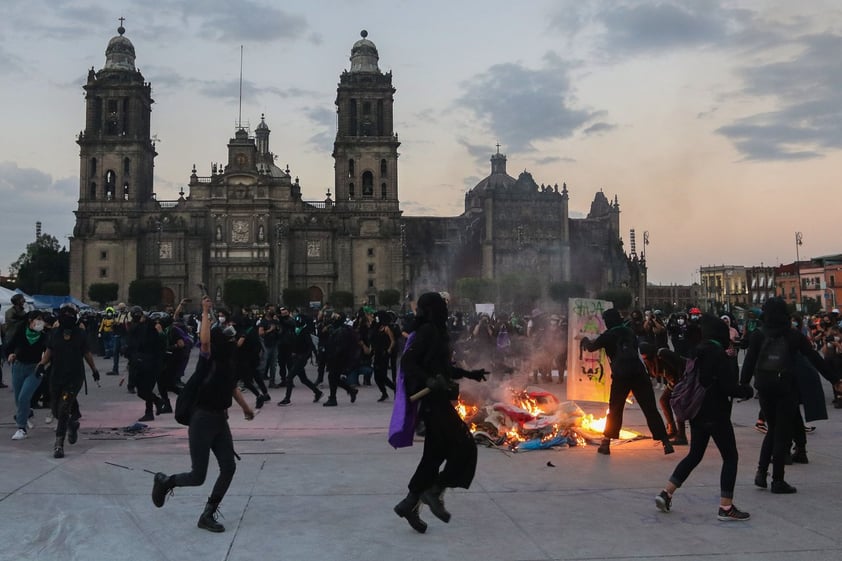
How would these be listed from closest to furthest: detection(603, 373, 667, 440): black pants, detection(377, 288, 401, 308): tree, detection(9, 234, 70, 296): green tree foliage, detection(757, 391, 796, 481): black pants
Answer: detection(757, 391, 796, 481): black pants → detection(603, 373, 667, 440): black pants → detection(377, 288, 401, 308): tree → detection(9, 234, 70, 296): green tree foliage

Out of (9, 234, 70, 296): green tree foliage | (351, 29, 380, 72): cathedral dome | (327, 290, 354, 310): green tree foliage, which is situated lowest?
(327, 290, 354, 310): green tree foliage

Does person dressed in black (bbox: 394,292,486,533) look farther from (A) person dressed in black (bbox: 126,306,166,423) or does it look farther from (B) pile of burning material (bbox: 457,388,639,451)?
(A) person dressed in black (bbox: 126,306,166,423)

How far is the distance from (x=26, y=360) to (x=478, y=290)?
6236 cm

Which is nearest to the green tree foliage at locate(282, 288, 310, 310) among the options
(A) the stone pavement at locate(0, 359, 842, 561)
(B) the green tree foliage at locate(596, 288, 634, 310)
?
(B) the green tree foliage at locate(596, 288, 634, 310)

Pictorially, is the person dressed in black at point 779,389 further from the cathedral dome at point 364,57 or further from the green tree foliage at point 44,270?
the green tree foliage at point 44,270

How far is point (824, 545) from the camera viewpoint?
536 centimetres

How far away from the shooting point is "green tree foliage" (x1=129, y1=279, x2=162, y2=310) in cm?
6831

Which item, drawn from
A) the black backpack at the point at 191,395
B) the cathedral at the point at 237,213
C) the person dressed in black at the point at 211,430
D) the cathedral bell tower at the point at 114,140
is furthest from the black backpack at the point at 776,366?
the cathedral bell tower at the point at 114,140

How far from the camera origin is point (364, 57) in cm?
7538

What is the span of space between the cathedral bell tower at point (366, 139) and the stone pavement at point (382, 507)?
65389mm

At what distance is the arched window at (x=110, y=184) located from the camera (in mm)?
73812

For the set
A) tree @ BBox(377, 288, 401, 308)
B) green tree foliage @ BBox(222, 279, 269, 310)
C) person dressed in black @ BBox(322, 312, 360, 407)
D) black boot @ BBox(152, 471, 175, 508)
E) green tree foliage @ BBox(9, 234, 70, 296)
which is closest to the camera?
black boot @ BBox(152, 471, 175, 508)

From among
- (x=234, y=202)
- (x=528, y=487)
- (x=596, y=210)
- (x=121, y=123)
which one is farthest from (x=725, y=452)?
(x=596, y=210)

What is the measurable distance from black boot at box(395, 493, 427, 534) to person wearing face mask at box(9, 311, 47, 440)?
652cm
